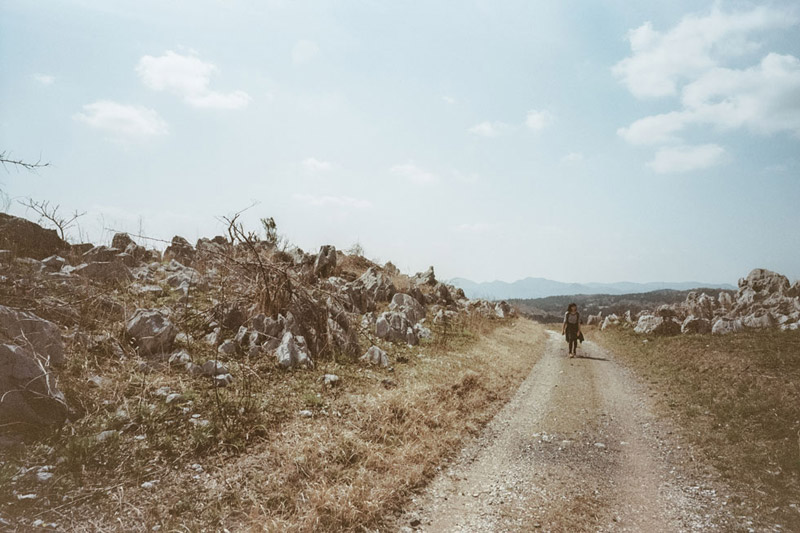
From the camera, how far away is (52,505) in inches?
167

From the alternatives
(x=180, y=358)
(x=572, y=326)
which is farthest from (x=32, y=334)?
(x=572, y=326)

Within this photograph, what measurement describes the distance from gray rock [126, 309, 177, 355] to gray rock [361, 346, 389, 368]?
16.5 feet

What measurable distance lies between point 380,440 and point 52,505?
4.51 meters

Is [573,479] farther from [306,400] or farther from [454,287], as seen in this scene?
[454,287]

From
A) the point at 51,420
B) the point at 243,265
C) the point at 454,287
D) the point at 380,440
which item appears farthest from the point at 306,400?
the point at 454,287

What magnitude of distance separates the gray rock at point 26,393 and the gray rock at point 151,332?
2.20 meters

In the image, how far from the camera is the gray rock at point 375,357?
35.7ft

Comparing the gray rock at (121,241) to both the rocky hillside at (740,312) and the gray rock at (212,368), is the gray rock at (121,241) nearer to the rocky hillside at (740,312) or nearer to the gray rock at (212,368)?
the gray rock at (212,368)

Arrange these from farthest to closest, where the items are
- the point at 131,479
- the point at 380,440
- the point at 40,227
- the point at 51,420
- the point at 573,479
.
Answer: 1. the point at 40,227
2. the point at 380,440
3. the point at 573,479
4. the point at 51,420
5. the point at 131,479

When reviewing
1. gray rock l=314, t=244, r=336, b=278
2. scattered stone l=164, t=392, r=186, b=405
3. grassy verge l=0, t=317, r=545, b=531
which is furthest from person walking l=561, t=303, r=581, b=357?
scattered stone l=164, t=392, r=186, b=405

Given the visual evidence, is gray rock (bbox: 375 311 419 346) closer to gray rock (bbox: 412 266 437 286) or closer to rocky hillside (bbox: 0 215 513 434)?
rocky hillside (bbox: 0 215 513 434)

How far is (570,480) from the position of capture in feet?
20.0

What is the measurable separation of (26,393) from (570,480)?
A: 8450 mm

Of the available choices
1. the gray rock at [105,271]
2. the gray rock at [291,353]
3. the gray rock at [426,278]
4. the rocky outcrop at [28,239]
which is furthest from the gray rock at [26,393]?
the gray rock at [426,278]
